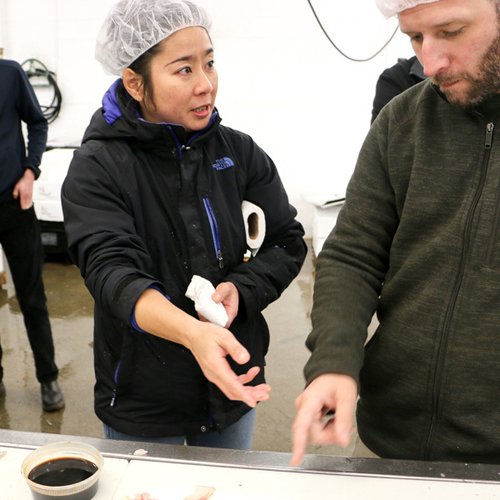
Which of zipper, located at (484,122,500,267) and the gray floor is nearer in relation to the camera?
zipper, located at (484,122,500,267)

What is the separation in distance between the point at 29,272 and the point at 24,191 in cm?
37

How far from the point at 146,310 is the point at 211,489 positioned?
34 centimetres

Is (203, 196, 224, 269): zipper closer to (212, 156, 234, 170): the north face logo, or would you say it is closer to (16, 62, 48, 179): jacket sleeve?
(212, 156, 234, 170): the north face logo

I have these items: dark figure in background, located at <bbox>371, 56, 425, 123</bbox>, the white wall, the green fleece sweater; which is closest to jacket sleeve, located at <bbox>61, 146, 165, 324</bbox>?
the green fleece sweater

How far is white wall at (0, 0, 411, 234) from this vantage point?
15.9 ft

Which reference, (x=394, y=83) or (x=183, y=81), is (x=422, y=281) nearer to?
(x=183, y=81)

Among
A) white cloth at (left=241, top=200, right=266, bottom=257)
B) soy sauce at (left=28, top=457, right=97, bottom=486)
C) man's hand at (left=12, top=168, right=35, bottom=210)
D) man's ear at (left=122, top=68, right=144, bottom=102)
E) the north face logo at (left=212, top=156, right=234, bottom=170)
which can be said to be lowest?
soy sauce at (left=28, top=457, right=97, bottom=486)

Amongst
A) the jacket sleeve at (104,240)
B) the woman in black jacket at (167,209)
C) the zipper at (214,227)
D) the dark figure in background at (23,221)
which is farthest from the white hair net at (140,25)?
the dark figure in background at (23,221)

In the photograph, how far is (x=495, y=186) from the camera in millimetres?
1032

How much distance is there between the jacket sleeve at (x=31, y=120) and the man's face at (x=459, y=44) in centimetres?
219

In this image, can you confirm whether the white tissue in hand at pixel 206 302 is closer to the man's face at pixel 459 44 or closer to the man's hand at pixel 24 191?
the man's face at pixel 459 44

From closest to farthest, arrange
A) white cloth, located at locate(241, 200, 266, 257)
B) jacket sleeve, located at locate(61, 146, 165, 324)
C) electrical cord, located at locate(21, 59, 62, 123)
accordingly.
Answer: jacket sleeve, located at locate(61, 146, 165, 324) < white cloth, located at locate(241, 200, 266, 257) < electrical cord, located at locate(21, 59, 62, 123)

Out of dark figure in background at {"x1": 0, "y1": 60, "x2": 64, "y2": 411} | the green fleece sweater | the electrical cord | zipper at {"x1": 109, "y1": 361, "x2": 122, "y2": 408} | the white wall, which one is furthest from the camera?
the electrical cord

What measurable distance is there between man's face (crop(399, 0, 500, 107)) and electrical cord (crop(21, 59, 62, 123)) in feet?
15.2
